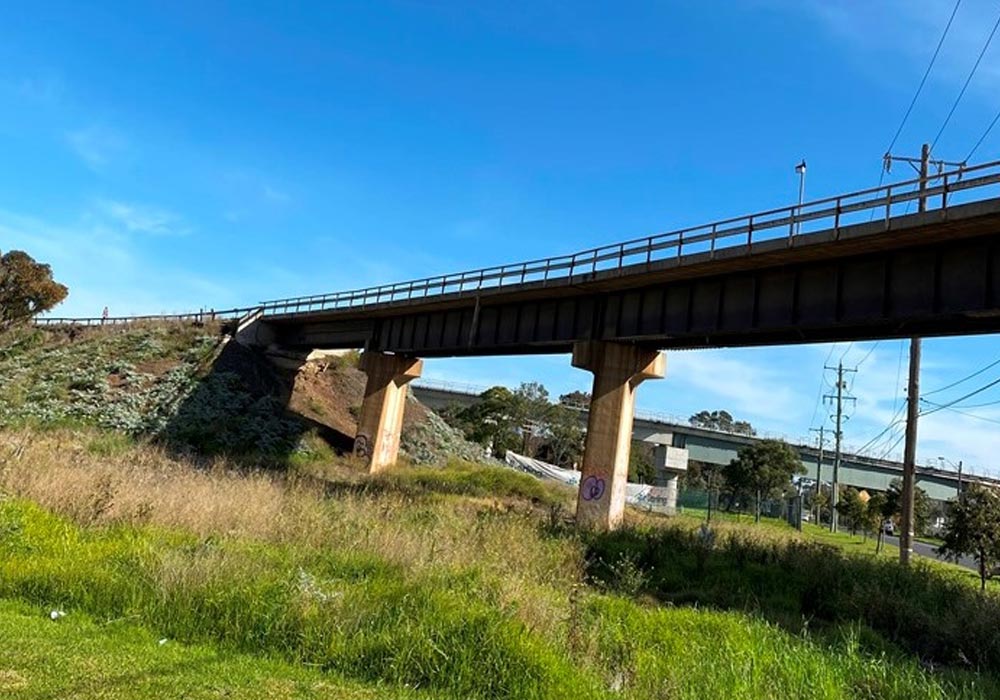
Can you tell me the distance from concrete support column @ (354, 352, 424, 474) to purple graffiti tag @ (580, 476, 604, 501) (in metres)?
17.0

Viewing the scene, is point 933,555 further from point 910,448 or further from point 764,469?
point 910,448

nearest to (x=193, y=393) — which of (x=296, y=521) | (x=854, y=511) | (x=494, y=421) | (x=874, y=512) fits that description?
(x=296, y=521)

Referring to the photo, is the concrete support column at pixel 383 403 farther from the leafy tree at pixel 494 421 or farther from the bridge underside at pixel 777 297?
the leafy tree at pixel 494 421

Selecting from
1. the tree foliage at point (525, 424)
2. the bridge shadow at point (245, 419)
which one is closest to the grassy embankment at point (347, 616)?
the bridge shadow at point (245, 419)

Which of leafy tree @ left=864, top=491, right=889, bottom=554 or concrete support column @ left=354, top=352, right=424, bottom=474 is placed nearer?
concrete support column @ left=354, top=352, right=424, bottom=474

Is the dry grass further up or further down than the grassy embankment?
further up

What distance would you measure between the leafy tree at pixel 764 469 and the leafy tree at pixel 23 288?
62.6 metres

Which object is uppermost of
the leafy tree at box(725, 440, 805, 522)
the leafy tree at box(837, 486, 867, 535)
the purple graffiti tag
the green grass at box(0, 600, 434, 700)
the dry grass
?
the leafy tree at box(725, 440, 805, 522)

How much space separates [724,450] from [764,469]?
3306cm

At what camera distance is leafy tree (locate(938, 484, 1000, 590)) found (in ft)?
79.5

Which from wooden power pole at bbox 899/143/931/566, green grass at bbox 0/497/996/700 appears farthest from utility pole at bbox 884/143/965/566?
green grass at bbox 0/497/996/700

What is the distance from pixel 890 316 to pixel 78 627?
19.8 meters

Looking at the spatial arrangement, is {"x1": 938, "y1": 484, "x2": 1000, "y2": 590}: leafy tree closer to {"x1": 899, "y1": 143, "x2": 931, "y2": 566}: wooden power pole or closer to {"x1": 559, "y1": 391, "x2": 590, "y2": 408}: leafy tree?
{"x1": 899, "y1": 143, "x2": 931, "y2": 566}: wooden power pole

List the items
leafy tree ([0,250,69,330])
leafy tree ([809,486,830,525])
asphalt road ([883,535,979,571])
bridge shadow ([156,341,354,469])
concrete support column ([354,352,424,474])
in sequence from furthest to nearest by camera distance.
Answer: leafy tree ([809,486,830,525])
leafy tree ([0,250,69,330])
concrete support column ([354,352,424,474])
asphalt road ([883,535,979,571])
bridge shadow ([156,341,354,469])
